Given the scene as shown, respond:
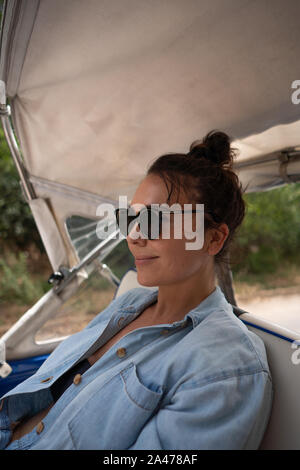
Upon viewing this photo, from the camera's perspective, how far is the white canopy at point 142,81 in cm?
134

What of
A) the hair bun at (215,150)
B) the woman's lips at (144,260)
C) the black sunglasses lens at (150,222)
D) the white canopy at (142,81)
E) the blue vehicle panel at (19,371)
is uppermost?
the white canopy at (142,81)

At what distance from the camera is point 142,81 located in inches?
68.8

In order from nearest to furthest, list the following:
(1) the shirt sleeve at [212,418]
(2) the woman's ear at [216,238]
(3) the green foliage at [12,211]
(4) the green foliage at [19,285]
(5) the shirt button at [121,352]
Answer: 1. (1) the shirt sleeve at [212,418]
2. (5) the shirt button at [121,352]
3. (2) the woman's ear at [216,238]
4. (4) the green foliage at [19,285]
5. (3) the green foliage at [12,211]

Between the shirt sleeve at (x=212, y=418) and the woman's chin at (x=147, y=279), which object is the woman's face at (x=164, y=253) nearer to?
the woman's chin at (x=147, y=279)

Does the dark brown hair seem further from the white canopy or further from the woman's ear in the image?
the white canopy

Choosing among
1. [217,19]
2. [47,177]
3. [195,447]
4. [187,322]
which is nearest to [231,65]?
[217,19]

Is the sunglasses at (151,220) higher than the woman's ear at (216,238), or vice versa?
the sunglasses at (151,220)

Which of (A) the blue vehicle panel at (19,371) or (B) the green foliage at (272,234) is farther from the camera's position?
(B) the green foliage at (272,234)

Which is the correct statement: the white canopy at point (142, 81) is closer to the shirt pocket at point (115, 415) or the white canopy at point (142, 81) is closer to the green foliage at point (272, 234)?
the shirt pocket at point (115, 415)

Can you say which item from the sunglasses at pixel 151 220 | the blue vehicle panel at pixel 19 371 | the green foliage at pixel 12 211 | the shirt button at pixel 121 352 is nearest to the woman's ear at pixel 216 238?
the sunglasses at pixel 151 220

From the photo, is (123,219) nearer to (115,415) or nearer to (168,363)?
(168,363)

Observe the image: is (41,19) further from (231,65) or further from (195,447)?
(195,447)

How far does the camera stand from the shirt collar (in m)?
1.49

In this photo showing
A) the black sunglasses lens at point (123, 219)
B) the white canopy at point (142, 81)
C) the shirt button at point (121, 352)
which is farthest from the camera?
the black sunglasses lens at point (123, 219)
